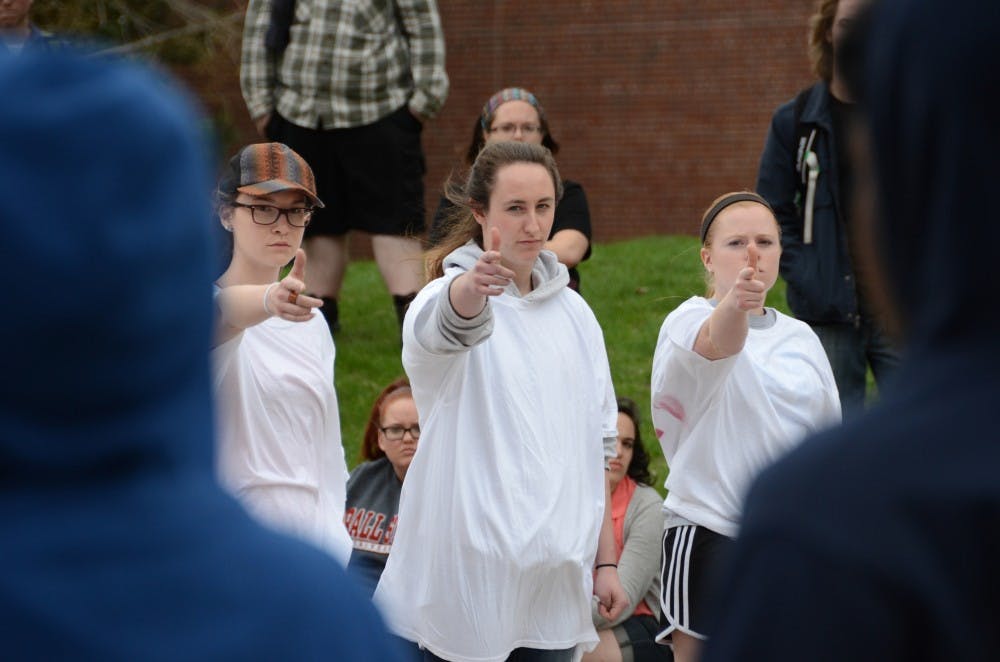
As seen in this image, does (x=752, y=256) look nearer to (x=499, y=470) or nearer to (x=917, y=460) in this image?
(x=499, y=470)

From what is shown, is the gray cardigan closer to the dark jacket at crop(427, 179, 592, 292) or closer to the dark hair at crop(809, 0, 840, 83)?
the dark jacket at crop(427, 179, 592, 292)

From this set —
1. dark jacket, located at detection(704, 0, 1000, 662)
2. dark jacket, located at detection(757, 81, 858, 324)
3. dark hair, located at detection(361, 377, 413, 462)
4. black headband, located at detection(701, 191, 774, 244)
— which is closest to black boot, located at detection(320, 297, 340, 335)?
dark hair, located at detection(361, 377, 413, 462)

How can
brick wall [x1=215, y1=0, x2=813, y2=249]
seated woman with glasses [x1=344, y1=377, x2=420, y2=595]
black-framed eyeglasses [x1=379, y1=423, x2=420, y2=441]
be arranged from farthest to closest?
brick wall [x1=215, y1=0, x2=813, y2=249] → black-framed eyeglasses [x1=379, y1=423, x2=420, y2=441] → seated woman with glasses [x1=344, y1=377, x2=420, y2=595]

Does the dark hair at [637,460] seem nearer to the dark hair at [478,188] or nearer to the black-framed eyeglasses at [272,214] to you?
the dark hair at [478,188]

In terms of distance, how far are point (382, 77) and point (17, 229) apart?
6.99m

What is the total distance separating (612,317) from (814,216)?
365cm

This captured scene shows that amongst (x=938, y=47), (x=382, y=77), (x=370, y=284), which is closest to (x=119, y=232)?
→ (x=938, y=47)

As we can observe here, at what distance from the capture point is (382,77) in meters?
8.16

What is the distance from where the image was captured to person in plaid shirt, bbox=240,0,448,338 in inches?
318

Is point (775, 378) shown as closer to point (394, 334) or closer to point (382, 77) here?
point (382, 77)

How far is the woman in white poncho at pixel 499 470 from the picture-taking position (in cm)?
431

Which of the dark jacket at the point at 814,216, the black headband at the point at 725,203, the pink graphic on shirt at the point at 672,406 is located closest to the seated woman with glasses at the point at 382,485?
the pink graphic on shirt at the point at 672,406

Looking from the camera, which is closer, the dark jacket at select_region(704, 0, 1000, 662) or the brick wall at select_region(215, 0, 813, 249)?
the dark jacket at select_region(704, 0, 1000, 662)

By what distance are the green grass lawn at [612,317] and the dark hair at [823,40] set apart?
4.04 feet
